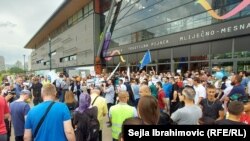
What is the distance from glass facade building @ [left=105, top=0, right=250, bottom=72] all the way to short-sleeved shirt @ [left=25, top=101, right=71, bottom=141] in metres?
13.3

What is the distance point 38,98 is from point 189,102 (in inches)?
359

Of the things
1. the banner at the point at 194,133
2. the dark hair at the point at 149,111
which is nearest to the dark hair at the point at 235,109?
the dark hair at the point at 149,111

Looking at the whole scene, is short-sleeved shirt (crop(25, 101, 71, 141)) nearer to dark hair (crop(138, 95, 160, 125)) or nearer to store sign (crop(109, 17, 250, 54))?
dark hair (crop(138, 95, 160, 125))

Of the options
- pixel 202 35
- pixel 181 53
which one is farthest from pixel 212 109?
pixel 181 53

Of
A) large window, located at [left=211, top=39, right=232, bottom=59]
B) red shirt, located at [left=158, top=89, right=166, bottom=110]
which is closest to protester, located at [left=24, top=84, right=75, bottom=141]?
red shirt, located at [left=158, top=89, right=166, bottom=110]

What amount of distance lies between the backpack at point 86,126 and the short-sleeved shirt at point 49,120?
2.96 feet

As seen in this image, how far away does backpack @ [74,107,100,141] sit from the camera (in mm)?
4785

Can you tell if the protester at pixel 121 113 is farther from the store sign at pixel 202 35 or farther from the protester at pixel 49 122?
the store sign at pixel 202 35

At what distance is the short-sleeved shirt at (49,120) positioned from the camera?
12.4 feet

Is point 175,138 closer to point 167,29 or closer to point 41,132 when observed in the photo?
point 41,132

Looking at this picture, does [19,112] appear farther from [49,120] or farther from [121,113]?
[121,113]

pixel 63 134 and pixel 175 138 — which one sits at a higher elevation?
pixel 175 138

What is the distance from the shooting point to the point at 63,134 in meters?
3.96

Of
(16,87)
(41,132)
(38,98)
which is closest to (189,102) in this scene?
(41,132)
